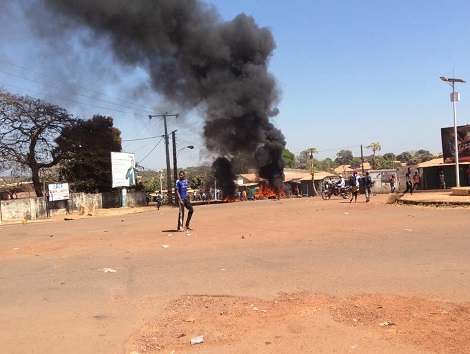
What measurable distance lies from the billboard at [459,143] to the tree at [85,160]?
27.1 meters

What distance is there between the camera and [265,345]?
11.3 feet

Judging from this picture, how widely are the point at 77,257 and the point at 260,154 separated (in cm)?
3462

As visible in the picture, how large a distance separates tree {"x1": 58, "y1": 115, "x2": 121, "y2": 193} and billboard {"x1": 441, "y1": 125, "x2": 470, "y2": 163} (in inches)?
1069

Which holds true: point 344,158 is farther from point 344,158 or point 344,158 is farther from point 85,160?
point 85,160

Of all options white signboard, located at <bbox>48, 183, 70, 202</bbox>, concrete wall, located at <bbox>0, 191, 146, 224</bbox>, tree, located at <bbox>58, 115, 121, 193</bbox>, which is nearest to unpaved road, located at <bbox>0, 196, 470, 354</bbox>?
concrete wall, located at <bbox>0, 191, 146, 224</bbox>

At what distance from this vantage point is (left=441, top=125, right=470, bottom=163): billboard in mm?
30266

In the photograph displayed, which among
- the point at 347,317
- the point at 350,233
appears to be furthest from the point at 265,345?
the point at 350,233

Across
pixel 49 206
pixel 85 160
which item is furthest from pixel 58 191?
pixel 85 160

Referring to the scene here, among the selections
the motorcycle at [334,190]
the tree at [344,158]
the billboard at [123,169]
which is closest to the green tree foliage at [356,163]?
the tree at [344,158]

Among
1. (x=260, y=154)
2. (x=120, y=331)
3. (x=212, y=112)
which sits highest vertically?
(x=212, y=112)

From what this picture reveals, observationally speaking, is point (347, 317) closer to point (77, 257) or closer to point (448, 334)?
point (448, 334)

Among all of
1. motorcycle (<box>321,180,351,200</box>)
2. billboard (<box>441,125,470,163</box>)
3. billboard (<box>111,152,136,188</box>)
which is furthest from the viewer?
billboard (<box>111,152,136,188</box>)

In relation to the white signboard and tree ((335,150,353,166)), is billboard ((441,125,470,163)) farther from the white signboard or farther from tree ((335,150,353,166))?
tree ((335,150,353,166))

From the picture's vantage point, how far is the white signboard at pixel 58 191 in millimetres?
28531
